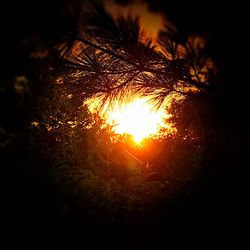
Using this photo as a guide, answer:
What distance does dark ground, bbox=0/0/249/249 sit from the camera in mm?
1588

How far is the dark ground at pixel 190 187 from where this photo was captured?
62.5 inches

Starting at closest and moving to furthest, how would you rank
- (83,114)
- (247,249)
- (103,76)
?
(247,249) → (103,76) → (83,114)

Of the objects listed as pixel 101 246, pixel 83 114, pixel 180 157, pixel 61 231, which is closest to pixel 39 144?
pixel 83 114

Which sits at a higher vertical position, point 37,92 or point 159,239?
point 37,92

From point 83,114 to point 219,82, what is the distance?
11.9 feet

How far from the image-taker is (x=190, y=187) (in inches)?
147

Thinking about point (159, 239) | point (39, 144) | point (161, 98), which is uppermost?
point (161, 98)

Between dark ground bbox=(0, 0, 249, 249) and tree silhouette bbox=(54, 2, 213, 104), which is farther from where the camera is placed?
tree silhouette bbox=(54, 2, 213, 104)

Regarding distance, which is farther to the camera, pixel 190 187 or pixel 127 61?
pixel 190 187

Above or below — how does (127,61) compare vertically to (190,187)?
above

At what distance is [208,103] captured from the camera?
2102 millimetres

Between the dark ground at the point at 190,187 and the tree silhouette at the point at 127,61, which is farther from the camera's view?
the tree silhouette at the point at 127,61

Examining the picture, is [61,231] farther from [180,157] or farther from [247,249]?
[180,157]

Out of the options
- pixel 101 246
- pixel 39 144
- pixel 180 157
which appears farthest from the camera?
pixel 180 157
